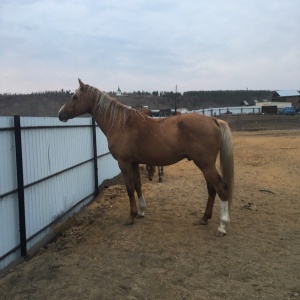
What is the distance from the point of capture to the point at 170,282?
127 inches

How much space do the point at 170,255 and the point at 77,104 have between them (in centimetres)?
290

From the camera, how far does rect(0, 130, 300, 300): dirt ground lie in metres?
3.08

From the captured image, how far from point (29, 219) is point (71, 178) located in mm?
1819

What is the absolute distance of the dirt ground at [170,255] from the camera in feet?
10.1

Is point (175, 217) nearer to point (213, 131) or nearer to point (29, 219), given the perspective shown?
point (213, 131)

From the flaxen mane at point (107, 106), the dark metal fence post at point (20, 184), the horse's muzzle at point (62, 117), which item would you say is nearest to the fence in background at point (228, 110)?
the flaxen mane at point (107, 106)

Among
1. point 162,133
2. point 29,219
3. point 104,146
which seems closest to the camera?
point 29,219

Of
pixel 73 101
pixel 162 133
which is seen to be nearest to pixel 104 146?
pixel 73 101

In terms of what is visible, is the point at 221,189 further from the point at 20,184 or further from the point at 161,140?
the point at 20,184

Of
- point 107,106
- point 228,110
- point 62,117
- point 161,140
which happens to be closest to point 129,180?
point 161,140

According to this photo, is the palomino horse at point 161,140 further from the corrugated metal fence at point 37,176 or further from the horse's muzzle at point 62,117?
the corrugated metal fence at point 37,176

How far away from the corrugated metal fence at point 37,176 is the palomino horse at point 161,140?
71 centimetres

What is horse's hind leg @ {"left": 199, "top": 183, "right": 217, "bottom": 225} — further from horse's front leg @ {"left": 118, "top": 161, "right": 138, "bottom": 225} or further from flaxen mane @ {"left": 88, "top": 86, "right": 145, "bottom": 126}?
flaxen mane @ {"left": 88, "top": 86, "right": 145, "bottom": 126}

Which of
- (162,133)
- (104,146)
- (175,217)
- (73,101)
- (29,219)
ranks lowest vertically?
(175,217)
